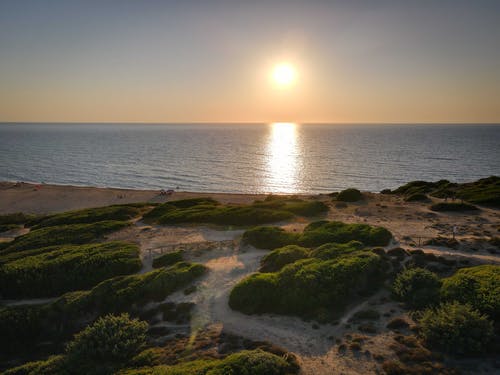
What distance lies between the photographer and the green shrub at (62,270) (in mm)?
24094

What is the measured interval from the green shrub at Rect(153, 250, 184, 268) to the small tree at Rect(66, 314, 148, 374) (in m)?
8.75

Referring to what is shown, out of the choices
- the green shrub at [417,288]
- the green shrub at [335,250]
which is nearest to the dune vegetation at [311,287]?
the green shrub at [335,250]

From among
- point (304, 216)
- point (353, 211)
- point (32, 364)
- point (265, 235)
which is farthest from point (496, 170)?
point (32, 364)

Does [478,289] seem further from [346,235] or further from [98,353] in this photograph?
[98,353]

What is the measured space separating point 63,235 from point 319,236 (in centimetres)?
2621

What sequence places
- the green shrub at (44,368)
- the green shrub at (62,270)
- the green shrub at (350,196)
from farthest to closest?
1. the green shrub at (350,196)
2. the green shrub at (62,270)
3. the green shrub at (44,368)

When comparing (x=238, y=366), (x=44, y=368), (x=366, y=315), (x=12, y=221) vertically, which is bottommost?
(x=12, y=221)

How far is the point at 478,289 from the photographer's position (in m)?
17.8

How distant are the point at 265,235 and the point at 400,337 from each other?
1497cm

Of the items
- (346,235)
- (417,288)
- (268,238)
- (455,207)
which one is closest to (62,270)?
(268,238)

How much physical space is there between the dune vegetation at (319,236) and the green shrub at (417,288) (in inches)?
271

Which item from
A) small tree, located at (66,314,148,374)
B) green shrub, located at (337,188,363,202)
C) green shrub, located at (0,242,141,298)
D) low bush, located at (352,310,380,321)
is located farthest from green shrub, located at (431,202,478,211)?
small tree, located at (66,314,148,374)

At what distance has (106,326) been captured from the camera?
17.2m

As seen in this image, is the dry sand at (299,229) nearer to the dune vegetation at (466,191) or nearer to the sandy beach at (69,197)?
the dune vegetation at (466,191)
